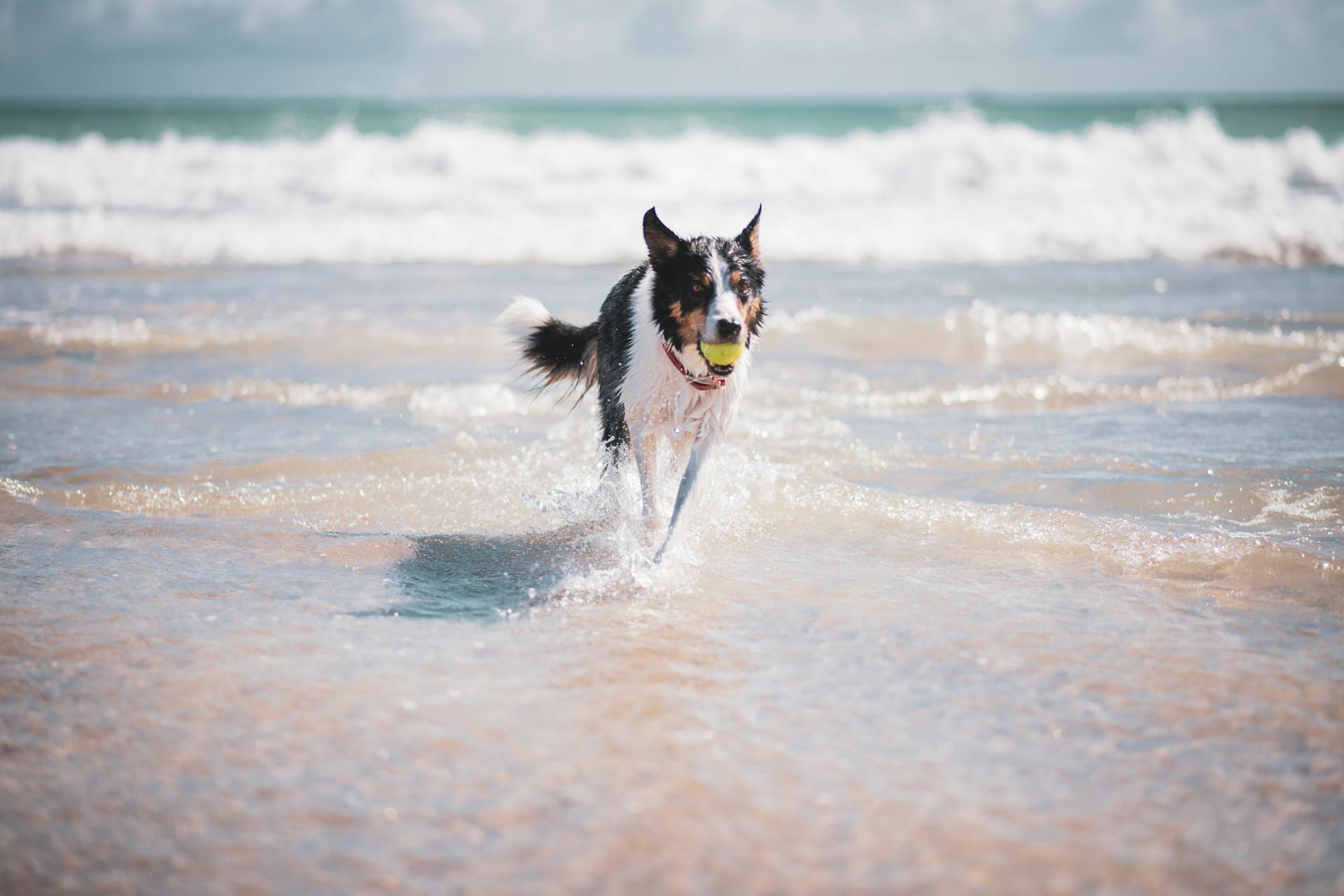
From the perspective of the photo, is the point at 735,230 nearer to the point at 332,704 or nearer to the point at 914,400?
the point at 914,400

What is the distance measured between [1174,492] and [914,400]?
2.38 m

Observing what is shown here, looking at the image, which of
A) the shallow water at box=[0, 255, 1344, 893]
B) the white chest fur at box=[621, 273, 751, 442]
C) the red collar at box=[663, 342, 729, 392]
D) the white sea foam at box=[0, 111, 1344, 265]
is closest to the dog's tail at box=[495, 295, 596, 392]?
the shallow water at box=[0, 255, 1344, 893]

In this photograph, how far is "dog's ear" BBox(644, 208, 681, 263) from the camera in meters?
4.32

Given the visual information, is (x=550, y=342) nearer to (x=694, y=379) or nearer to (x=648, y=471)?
(x=648, y=471)

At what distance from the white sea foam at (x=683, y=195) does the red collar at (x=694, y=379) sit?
10.4 m

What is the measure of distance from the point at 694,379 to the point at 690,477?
442 mm

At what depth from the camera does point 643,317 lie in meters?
4.70

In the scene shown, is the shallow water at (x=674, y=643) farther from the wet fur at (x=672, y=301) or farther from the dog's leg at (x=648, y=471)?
the wet fur at (x=672, y=301)

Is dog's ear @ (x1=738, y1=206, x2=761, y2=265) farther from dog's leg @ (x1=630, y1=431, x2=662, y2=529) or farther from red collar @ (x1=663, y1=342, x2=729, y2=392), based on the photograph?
dog's leg @ (x1=630, y1=431, x2=662, y2=529)

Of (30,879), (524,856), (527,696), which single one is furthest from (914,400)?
(30,879)

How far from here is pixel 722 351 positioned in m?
4.21

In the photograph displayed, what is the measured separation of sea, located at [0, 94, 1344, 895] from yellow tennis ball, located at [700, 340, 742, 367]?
2.39 ft

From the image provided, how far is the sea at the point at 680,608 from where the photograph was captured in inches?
95.0

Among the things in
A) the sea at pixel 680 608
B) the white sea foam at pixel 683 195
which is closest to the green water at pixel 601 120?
the white sea foam at pixel 683 195
